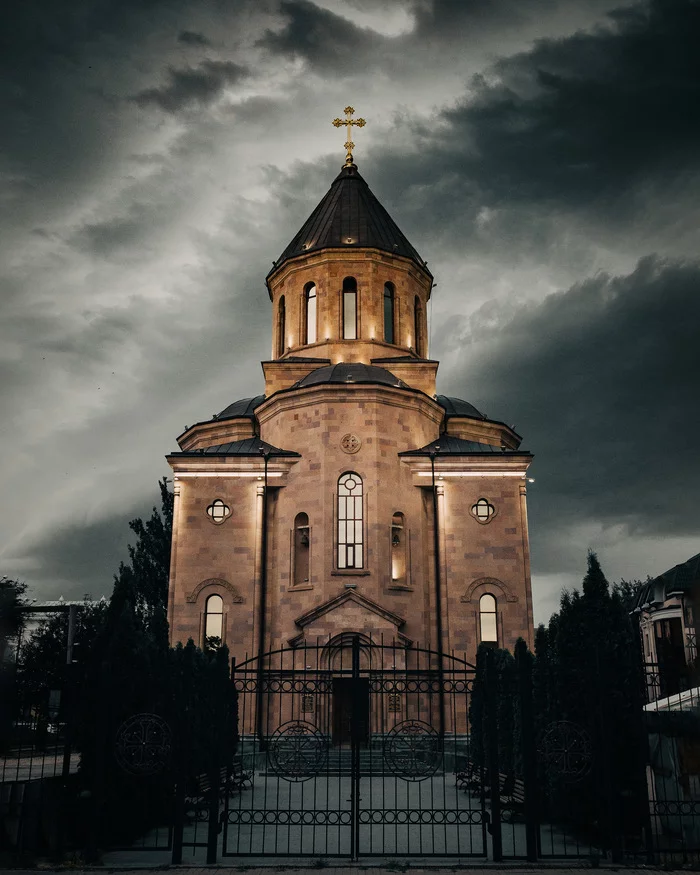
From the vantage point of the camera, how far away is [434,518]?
26.1m

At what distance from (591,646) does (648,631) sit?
29554mm

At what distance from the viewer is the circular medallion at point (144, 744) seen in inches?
413

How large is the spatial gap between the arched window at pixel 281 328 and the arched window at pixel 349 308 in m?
2.63

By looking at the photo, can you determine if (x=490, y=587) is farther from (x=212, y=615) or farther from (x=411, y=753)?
(x=411, y=753)

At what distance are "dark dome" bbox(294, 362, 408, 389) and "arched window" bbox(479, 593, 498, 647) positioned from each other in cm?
719

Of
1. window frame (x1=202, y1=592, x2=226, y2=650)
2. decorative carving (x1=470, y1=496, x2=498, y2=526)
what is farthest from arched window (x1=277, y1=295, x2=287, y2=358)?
window frame (x1=202, y1=592, x2=226, y2=650)

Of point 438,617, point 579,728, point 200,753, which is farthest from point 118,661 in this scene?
point 438,617

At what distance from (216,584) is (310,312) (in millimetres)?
10972

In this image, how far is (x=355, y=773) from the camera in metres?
10.3

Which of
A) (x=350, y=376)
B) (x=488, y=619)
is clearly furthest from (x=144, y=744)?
(x=350, y=376)

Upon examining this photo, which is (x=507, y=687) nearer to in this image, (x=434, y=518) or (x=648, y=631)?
(x=434, y=518)

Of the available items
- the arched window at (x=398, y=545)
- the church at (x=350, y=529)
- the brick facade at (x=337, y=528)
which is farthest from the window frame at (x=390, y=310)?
the arched window at (x=398, y=545)

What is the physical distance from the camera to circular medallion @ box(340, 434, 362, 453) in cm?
2553

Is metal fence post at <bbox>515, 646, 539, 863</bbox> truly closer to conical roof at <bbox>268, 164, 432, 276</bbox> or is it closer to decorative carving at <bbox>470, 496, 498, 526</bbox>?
decorative carving at <bbox>470, 496, 498, 526</bbox>
